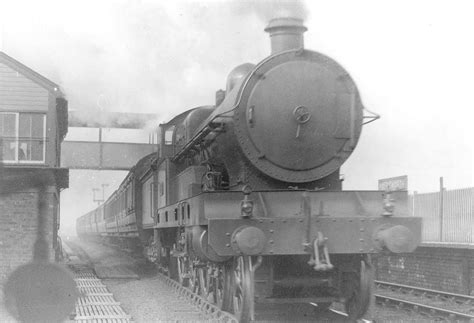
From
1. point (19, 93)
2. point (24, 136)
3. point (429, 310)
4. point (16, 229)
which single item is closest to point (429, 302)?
point (429, 310)

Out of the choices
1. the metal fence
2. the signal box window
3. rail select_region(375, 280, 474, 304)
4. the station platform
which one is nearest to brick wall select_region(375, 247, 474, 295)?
the station platform

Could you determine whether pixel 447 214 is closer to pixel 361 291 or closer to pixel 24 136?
pixel 361 291

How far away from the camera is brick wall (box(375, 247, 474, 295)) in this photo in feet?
39.8

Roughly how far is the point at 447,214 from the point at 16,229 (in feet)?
32.0

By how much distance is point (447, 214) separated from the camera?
1516 centimetres

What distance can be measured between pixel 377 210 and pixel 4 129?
30.9ft

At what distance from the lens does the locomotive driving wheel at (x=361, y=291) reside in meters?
7.58

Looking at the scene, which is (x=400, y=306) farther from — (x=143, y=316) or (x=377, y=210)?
(x=143, y=316)

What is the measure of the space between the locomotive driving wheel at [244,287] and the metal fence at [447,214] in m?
8.37

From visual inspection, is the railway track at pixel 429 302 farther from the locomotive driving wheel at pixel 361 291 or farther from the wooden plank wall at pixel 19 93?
the wooden plank wall at pixel 19 93

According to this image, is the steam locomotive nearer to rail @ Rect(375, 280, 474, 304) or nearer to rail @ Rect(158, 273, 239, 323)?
rail @ Rect(158, 273, 239, 323)

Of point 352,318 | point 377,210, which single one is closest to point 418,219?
point 377,210

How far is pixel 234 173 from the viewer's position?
319 inches

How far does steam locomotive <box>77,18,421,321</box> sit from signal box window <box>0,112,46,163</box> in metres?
6.60
